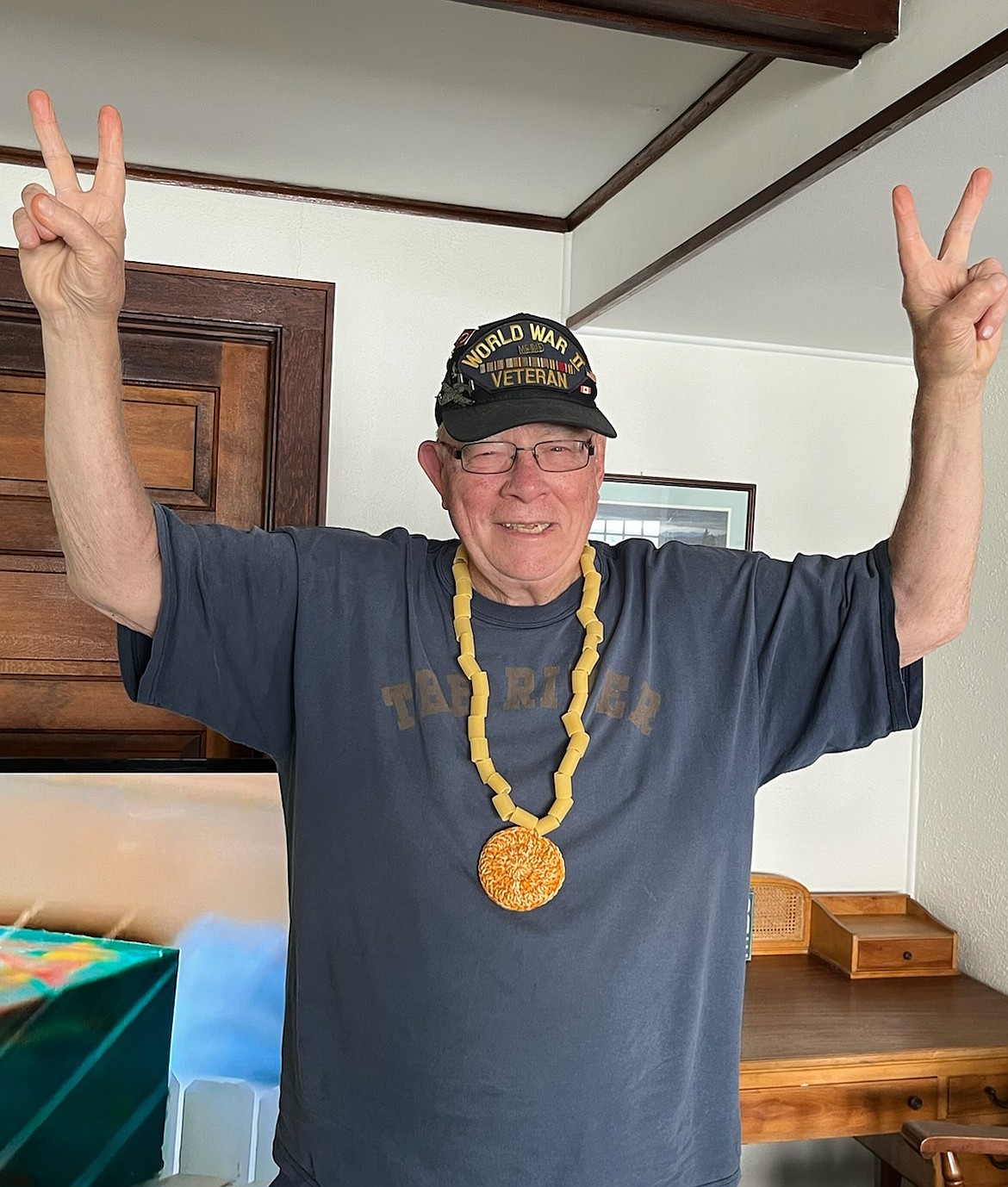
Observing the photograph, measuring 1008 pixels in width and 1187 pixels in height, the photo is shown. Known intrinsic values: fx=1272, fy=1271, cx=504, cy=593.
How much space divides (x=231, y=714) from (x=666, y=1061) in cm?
59

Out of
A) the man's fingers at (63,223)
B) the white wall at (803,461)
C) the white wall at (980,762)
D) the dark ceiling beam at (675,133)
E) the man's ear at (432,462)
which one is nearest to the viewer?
the man's fingers at (63,223)

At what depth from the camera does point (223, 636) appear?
4.40 feet

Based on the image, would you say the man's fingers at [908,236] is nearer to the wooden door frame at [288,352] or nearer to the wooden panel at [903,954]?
the wooden door frame at [288,352]

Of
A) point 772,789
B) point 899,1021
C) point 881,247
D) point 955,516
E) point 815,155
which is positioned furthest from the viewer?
point 772,789

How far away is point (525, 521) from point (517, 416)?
0.12 metres

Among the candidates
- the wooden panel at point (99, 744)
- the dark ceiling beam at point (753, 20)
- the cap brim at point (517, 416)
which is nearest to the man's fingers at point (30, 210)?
the cap brim at point (517, 416)

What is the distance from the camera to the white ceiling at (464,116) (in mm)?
1775

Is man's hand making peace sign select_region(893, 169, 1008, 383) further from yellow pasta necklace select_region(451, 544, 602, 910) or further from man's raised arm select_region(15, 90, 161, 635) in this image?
man's raised arm select_region(15, 90, 161, 635)

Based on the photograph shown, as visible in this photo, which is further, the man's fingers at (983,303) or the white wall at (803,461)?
the white wall at (803,461)

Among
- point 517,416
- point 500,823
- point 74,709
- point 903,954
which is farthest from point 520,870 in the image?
point 903,954

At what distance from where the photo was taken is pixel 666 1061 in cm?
131

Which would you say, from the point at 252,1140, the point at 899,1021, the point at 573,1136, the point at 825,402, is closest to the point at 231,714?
the point at 573,1136

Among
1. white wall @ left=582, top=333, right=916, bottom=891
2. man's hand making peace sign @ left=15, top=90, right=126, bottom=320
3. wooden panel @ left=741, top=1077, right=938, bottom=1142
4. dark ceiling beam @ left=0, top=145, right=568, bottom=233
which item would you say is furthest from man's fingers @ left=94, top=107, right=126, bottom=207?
wooden panel @ left=741, top=1077, right=938, bottom=1142

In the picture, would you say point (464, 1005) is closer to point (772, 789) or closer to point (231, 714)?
point (231, 714)
